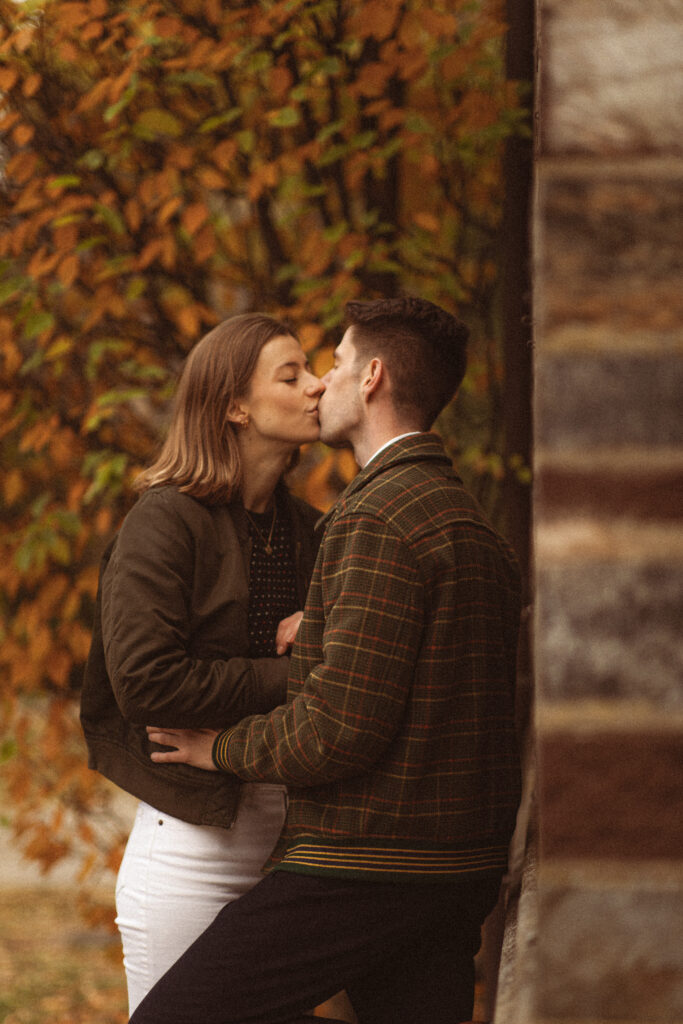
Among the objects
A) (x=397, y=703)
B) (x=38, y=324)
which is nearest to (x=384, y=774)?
(x=397, y=703)

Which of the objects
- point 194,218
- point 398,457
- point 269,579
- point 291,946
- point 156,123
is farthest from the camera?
point 156,123

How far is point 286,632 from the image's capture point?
2.38 m

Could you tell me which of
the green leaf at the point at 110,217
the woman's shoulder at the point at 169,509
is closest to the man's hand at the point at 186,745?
the woman's shoulder at the point at 169,509

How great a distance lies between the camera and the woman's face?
8.34 feet

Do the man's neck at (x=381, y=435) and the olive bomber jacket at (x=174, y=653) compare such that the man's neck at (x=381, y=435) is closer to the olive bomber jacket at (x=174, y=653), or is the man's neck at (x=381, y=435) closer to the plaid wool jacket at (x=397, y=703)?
the plaid wool jacket at (x=397, y=703)

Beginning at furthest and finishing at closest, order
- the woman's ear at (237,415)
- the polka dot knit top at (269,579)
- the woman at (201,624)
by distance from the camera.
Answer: the woman's ear at (237,415)
the polka dot knit top at (269,579)
the woman at (201,624)

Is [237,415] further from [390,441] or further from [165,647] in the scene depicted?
[165,647]

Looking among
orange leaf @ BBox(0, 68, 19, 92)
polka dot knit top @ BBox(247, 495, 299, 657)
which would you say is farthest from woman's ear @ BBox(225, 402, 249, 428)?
orange leaf @ BBox(0, 68, 19, 92)

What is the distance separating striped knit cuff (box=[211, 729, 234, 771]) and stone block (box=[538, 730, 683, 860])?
59.8 inches

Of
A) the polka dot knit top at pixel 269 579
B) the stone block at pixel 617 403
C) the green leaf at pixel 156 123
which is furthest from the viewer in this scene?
the green leaf at pixel 156 123

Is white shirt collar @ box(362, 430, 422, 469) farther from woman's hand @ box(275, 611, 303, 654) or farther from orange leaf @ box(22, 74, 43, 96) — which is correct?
orange leaf @ box(22, 74, 43, 96)

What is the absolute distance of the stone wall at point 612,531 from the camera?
680 millimetres

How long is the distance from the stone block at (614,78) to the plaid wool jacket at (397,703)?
1.26 m

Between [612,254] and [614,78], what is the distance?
0.40ft
